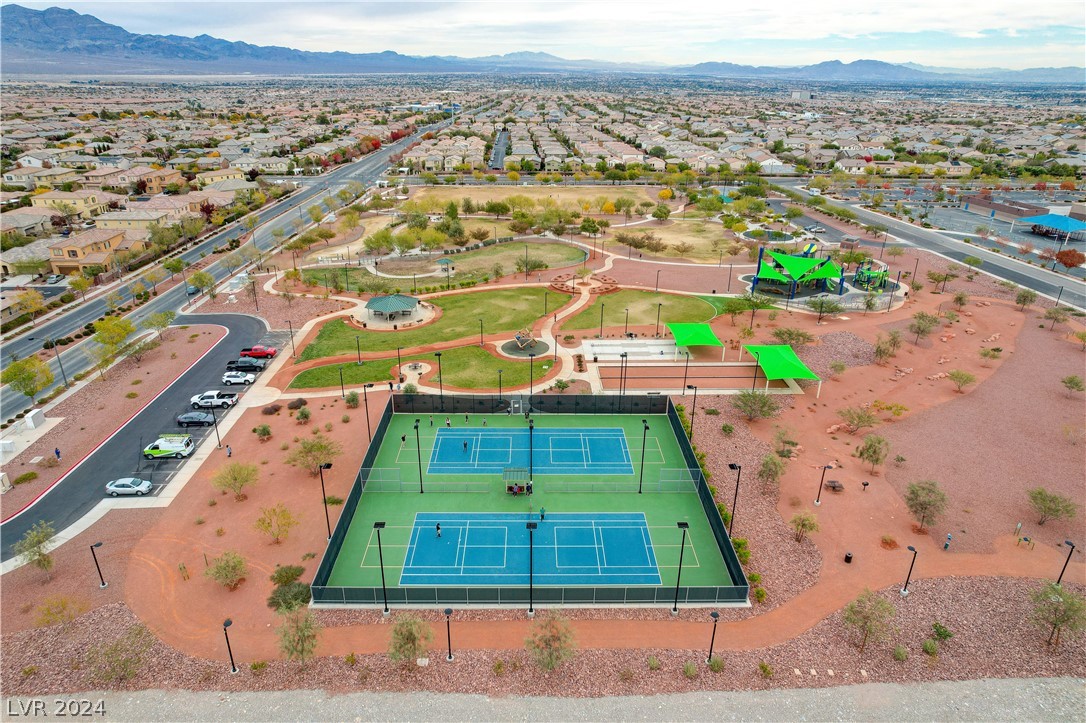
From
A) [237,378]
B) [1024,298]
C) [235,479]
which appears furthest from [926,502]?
[237,378]

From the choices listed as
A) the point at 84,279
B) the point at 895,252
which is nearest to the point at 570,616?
the point at 84,279

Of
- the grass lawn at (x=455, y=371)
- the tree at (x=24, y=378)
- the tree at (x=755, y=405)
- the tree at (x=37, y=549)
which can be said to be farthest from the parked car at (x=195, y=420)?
the tree at (x=755, y=405)

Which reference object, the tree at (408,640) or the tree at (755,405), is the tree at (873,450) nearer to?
the tree at (755,405)

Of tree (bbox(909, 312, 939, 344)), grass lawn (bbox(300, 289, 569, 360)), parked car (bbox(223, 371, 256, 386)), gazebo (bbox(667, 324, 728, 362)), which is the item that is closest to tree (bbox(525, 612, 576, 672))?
gazebo (bbox(667, 324, 728, 362))

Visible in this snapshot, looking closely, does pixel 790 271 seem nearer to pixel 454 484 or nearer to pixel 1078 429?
pixel 1078 429

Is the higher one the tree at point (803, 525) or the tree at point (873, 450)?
the tree at point (873, 450)

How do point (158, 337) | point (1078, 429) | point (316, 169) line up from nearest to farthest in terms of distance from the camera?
point (1078, 429) < point (158, 337) < point (316, 169)
